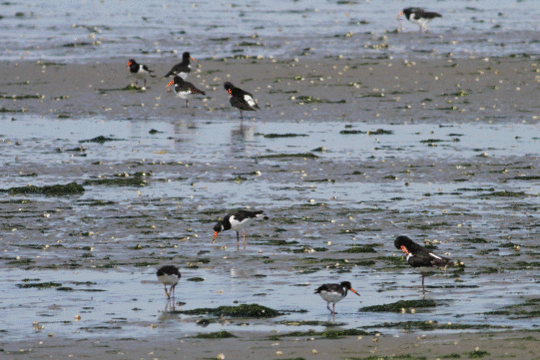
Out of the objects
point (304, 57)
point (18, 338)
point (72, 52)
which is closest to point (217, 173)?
point (18, 338)

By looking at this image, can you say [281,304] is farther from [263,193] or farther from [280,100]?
[280,100]

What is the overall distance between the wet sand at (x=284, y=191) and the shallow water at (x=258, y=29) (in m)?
3.85

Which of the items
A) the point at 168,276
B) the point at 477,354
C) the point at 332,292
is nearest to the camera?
the point at 477,354

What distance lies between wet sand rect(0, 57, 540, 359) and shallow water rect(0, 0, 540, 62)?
385cm

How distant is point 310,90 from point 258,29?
1543 cm

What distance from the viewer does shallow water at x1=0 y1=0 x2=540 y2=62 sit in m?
39.2

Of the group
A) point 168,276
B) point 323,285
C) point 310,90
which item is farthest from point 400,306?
point 310,90

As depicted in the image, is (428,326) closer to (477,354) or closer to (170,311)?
(477,354)

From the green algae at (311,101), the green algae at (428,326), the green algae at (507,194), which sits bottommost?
the green algae at (428,326)

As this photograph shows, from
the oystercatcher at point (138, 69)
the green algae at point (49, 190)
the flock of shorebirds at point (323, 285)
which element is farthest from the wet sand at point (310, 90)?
the green algae at point (49, 190)

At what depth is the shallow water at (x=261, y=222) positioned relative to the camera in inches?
521

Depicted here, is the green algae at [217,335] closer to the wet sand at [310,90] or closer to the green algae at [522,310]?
the green algae at [522,310]

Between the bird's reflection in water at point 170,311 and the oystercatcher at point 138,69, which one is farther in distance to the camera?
the oystercatcher at point 138,69

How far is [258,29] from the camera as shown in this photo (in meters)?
46.2
